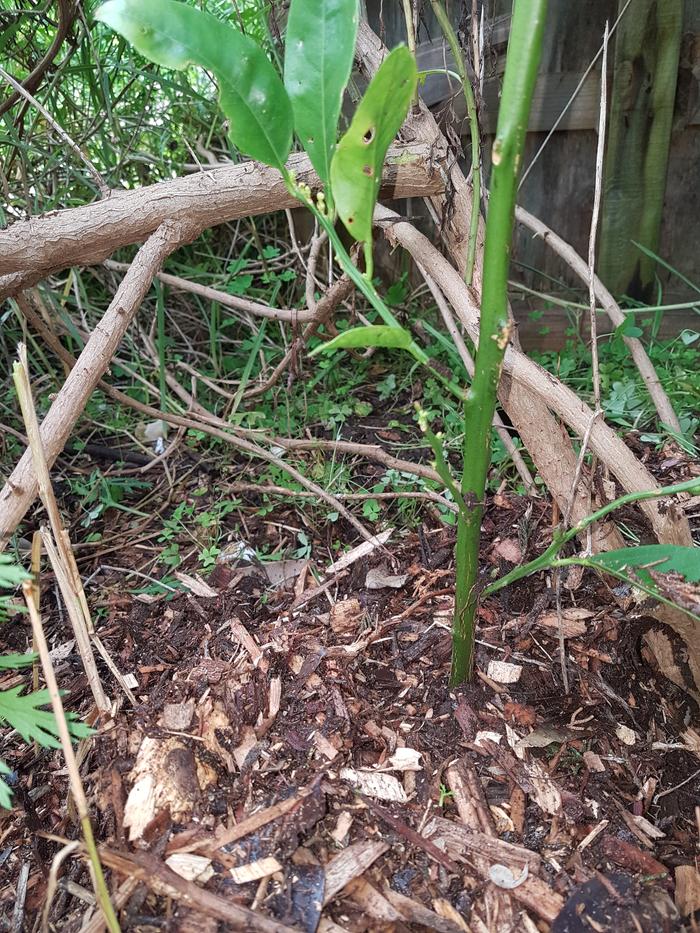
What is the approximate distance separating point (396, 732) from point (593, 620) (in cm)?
44

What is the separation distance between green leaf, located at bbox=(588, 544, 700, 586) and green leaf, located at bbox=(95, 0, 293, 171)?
0.62 meters

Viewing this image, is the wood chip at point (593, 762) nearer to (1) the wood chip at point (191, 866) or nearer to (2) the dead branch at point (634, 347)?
(1) the wood chip at point (191, 866)

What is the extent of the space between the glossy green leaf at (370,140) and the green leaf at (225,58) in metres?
0.10

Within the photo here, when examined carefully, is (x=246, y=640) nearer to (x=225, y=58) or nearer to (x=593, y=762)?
(x=593, y=762)

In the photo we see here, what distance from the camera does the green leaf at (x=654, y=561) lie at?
2.68 feet

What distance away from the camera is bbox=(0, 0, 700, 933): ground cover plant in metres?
0.71

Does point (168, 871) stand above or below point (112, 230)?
below

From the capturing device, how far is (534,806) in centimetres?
99

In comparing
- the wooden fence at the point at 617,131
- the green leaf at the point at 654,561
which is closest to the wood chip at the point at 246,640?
the green leaf at the point at 654,561

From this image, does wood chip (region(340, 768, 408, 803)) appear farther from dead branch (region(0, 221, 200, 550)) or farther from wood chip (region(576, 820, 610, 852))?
dead branch (region(0, 221, 200, 550))

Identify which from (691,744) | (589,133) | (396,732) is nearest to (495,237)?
(396,732)

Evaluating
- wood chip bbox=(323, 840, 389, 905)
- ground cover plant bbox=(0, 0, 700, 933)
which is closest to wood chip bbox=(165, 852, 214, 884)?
ground cover plant bbox=(0, 0, 700, 933)

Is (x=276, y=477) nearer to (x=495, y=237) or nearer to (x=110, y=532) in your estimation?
(x=110, y=532)

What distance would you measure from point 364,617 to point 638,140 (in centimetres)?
195
